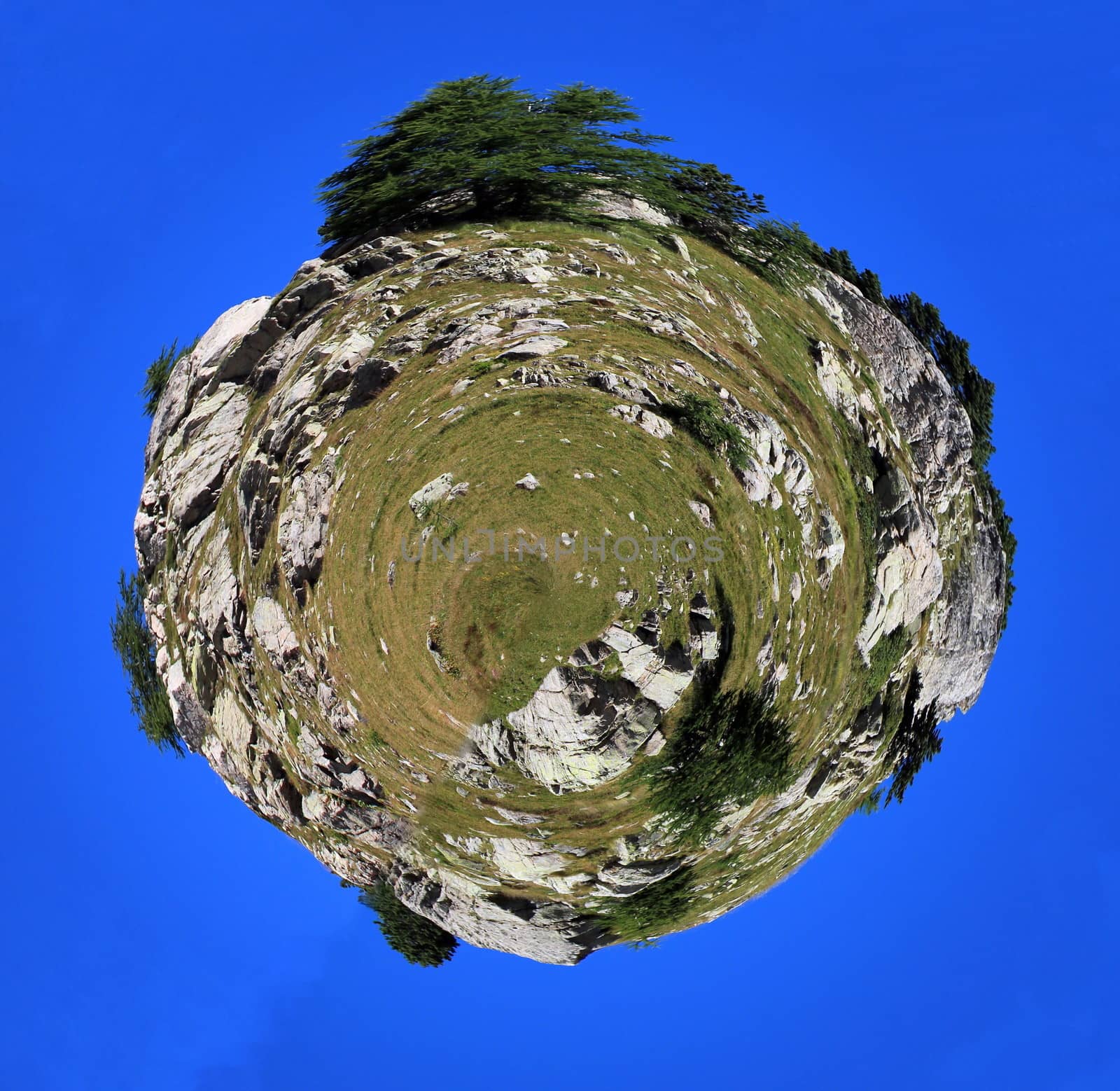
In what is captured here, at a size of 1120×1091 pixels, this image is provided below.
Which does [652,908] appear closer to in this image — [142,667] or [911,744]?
[911,744]

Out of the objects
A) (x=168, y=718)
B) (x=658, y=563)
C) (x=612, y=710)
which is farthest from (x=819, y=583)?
(x=168, y=718)

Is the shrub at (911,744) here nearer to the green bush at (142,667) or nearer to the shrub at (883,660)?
the shrub at (883,660)

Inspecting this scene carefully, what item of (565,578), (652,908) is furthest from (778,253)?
(652,908)

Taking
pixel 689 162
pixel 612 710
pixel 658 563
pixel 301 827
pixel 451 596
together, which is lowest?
pixel 301 827

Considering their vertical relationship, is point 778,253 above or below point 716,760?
above

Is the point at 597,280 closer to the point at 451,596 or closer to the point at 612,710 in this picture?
the point at 451,596

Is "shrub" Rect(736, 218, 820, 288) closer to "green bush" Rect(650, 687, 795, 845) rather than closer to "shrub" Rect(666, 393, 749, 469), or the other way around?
"shrub" Rect(666, 393, 749, 469)
